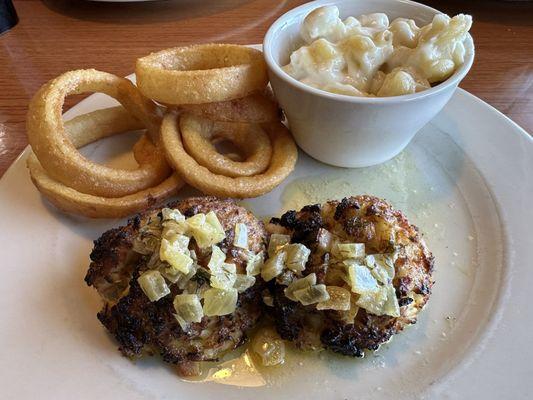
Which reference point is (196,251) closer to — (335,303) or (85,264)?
(335,303)

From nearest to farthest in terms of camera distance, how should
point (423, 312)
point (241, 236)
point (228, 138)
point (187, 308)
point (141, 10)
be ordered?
point (187, 308) < point (241, 236) < point (423, 312) < point (228, 138) < point (141, 10)

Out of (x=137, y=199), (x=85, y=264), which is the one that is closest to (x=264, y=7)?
(x=137, y=199)

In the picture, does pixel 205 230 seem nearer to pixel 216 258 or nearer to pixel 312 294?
pixel 216 258

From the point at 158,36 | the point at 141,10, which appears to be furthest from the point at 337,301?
the point at 141,10

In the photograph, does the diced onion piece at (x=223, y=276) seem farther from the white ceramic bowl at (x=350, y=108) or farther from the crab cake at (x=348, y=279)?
the white ceramic bowl at (x=350, y=108)

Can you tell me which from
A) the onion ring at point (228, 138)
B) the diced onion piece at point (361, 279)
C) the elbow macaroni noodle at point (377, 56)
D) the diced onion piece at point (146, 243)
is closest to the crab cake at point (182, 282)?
the diced onion piece at point (146, 243)
